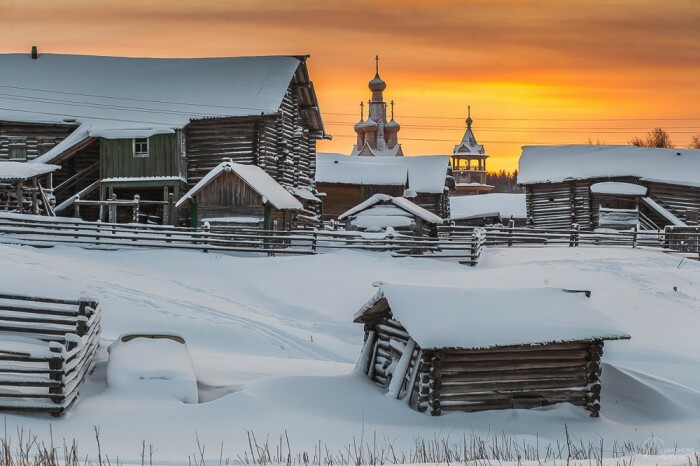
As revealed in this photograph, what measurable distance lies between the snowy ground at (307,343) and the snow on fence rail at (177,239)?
67cm

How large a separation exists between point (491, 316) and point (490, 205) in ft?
220

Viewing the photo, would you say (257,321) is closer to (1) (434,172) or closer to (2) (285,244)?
(2) (285,244)

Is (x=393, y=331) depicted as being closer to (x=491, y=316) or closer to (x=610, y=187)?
(x=491, y=316)

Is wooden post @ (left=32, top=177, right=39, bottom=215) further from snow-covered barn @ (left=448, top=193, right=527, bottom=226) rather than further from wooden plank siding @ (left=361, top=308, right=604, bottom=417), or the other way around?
snow-covered barn @ (left=448, top=193, right=527, bottom=226)

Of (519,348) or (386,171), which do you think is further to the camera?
(386,171)

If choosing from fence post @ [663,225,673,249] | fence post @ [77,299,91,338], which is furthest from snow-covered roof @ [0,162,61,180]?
fence post @ [663,225,673,249]

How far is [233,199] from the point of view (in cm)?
3616

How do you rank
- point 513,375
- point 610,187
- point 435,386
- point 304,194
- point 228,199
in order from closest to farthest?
point 435,386, point 513,375, point 228,199, point 304,194, point 610,187

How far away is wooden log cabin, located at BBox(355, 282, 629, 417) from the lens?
45.3ft

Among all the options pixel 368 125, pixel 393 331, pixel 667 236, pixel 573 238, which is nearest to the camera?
pixel 393 331

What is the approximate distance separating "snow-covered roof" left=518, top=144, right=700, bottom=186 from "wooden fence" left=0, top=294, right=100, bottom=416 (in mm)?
42519

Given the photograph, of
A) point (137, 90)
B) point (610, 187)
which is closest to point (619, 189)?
point (610, 187)

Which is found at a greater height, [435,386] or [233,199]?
[233,199]

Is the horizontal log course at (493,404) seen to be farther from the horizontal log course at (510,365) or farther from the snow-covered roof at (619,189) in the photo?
the snow-covered roof at (619,189)
